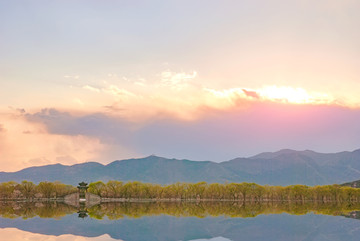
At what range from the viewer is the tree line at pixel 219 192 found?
117 metres

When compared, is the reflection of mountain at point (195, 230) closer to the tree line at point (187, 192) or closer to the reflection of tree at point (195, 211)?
the reflection of tree at point (195, 211)

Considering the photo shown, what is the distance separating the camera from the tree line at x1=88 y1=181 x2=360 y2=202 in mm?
116875

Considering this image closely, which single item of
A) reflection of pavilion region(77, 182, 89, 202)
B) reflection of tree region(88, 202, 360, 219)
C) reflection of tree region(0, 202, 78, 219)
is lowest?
reflection of tree region(88, 202, 360, 219)

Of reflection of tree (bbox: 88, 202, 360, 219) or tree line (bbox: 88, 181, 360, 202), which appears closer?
reflection of tree (bbox: 88, 202, 360, 219)

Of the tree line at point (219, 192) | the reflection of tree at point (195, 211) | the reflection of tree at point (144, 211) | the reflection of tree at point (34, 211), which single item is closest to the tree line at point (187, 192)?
the tree line at point (219, 192)

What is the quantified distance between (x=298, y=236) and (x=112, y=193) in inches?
3428

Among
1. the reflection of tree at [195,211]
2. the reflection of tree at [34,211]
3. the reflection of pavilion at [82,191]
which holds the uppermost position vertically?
the reflection of pavilion at [82,191]

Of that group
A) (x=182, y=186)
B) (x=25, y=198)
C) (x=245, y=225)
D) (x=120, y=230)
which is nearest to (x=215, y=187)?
(x=182, y=186)

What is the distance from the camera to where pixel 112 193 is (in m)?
117

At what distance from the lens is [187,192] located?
120 meters

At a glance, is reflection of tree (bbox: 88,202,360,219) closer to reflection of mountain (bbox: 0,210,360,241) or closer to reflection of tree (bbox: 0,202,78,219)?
reflection of tree (bbox: 0,202,78,219)

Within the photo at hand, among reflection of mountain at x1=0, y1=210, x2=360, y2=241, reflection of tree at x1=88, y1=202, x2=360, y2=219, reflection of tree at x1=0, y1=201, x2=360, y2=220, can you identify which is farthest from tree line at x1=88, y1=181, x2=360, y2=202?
reflection of mountain at x1=0, y1=210, x2=360, y2=241

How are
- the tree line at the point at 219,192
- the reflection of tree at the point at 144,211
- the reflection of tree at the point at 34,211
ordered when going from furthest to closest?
the tree line at the point at 219,192 → the reflection of tree at the point at 144,211 → the reflection of tree at the point at 34,211

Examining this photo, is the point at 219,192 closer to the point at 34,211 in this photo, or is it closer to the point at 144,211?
the point at 144,211
